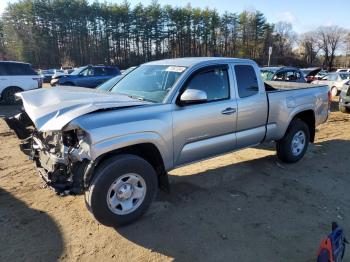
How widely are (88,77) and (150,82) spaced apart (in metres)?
14.8

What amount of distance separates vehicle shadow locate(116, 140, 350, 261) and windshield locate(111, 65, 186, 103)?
143 cm

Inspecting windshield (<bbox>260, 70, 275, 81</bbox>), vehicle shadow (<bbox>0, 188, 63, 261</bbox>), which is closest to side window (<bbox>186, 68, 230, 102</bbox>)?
vehicle shadow (<bbox>0, 188, 63, 261</bbox>)

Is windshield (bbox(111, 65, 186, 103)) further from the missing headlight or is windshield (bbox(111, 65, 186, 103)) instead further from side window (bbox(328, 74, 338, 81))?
side window (bbox(328, 74, 338, 81))

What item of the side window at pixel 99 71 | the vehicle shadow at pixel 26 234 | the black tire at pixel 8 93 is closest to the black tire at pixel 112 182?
the vehicle shadow at pixel 26 234

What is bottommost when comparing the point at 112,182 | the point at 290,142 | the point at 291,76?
the point at 290,142

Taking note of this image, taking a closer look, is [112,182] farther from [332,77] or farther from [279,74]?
[332,77]

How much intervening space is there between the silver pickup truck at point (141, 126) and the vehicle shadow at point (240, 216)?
40 cm

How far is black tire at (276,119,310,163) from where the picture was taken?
19.7ft

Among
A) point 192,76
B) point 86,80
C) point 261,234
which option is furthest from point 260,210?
point 86,80

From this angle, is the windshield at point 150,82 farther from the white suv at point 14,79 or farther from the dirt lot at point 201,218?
the white suv at point 14,79

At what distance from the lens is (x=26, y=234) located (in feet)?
12.1

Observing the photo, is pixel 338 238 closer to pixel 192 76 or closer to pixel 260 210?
pixel 260 210

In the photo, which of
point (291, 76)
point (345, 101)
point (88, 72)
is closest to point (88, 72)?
point (88, 72)

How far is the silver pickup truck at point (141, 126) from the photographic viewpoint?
11.5 ft
